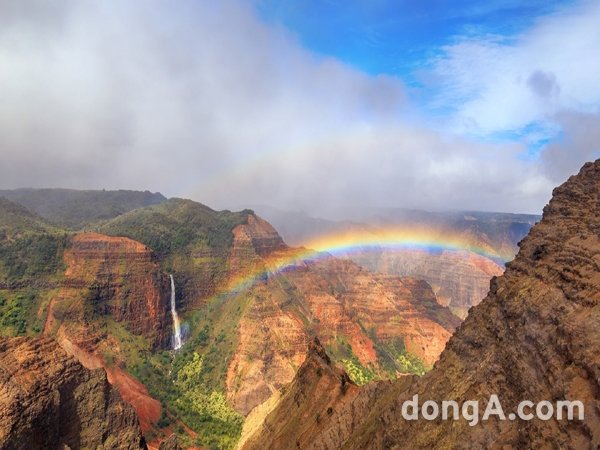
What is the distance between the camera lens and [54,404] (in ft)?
121

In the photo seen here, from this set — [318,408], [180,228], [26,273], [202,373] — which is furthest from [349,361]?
[26,273]

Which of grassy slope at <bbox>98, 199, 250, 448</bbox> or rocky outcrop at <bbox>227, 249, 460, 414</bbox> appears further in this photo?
rocky outcrop at <bbox>227, 249, 460, 414</bbox>

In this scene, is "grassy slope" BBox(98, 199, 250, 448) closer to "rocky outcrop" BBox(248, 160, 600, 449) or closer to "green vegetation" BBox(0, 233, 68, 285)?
"green vegetation" BBox(0, 233, 68, 285)

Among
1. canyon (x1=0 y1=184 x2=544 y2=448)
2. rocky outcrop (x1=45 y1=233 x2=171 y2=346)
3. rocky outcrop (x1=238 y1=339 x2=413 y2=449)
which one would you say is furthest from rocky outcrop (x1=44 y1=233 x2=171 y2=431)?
rocky outcrop (x1=238 y1=339 x2=413 y2=449)

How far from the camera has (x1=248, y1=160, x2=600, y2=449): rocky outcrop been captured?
1817 cm

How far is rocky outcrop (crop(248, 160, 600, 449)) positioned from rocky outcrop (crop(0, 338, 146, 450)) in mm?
23336

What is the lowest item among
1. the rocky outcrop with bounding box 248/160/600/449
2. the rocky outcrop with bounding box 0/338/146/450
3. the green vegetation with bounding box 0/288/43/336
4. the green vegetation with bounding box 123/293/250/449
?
the green vegetation with bounding box 123/293/250/449

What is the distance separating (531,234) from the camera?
28219 millimetres

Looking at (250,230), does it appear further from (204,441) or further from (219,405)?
(204,441)

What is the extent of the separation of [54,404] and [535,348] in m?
34.6

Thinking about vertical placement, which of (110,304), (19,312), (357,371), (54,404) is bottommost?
(357,371)

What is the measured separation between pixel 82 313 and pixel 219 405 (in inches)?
1356

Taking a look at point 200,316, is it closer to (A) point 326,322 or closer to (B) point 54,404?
(A) point 326,322

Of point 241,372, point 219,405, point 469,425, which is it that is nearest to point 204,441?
point 219,405
